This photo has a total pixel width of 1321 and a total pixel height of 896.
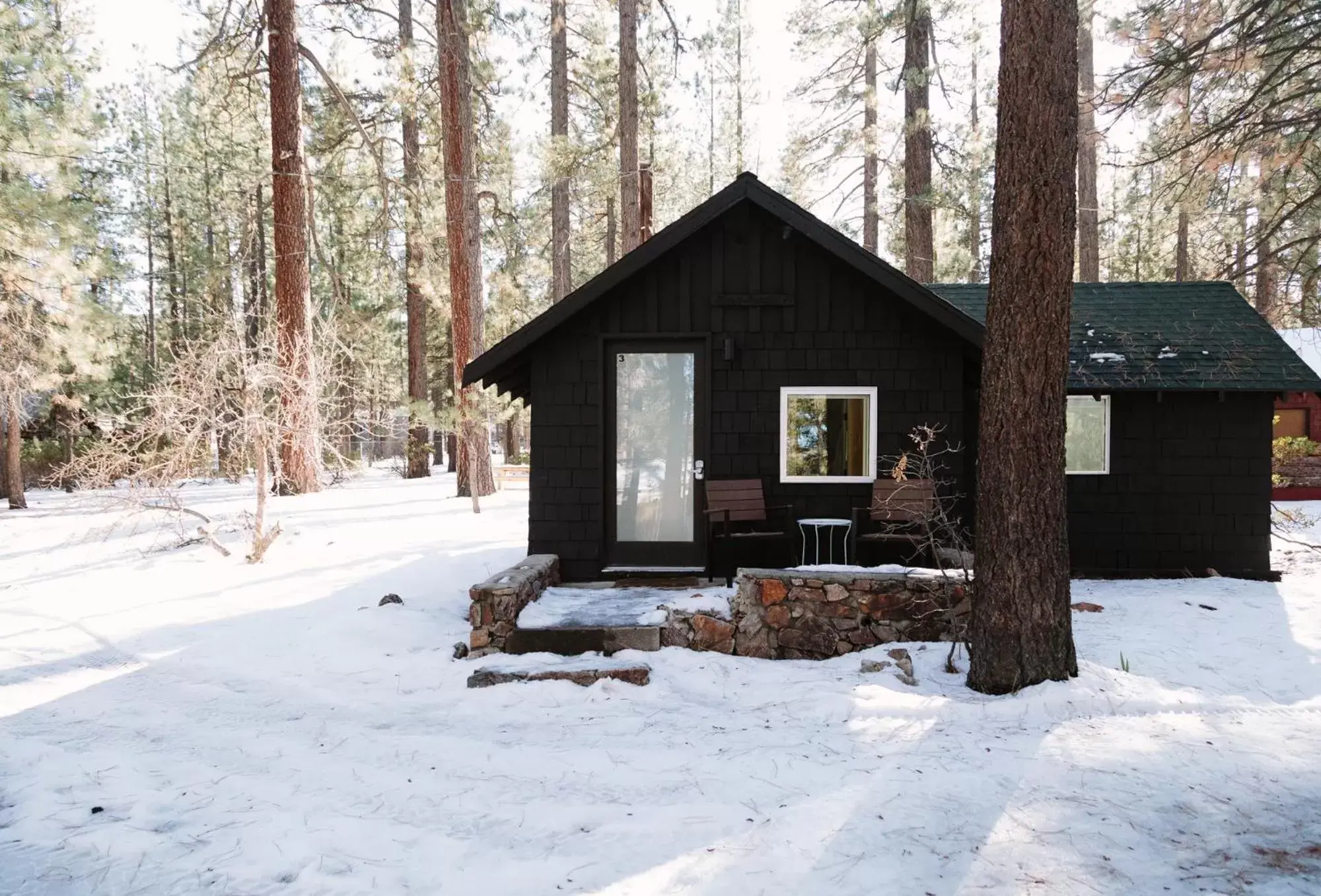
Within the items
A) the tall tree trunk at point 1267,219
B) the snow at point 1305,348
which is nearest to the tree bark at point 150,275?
the tall tree trunk at point 1267,219

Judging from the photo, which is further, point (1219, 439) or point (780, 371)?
point (1219, 439)

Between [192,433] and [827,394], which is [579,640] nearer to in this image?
[827,394]

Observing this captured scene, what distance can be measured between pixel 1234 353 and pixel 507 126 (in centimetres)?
1561

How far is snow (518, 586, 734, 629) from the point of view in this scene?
19.8ft

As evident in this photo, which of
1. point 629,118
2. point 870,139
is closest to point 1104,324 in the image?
point 870,139

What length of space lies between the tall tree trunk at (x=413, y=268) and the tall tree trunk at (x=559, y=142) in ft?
8.57

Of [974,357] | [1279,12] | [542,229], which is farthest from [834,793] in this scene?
[542,229]

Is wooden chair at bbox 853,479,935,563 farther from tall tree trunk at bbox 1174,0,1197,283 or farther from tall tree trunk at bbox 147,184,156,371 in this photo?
tall tree trunk at bbox 147,184,156,371

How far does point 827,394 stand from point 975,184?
10980 millimetres

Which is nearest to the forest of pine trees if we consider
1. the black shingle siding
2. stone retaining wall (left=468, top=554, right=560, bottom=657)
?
the black shingle siding

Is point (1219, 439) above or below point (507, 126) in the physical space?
→ below

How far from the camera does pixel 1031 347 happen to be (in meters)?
4.87

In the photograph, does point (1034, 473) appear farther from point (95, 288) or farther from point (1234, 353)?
point (95, 288)

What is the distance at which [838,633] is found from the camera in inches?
248
